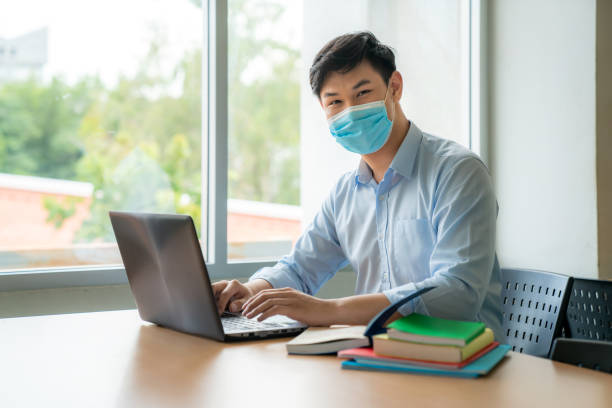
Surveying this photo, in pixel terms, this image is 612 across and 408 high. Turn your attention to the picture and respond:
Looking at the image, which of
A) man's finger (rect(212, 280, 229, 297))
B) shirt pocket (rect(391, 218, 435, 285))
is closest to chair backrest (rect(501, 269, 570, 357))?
shirt pocket (rect(391, 218, 435, 285))

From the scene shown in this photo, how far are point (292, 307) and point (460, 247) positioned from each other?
1.46 feet

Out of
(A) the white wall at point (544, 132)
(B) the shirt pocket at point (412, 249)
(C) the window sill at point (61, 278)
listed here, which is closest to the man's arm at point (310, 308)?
(B) the shirt pocket at point (412, 249)

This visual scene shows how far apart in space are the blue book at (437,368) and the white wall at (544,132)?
5.17 feet

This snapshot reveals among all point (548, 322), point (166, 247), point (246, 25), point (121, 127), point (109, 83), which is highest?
point (246, 25)

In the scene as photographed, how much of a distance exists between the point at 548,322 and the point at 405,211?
1.69ft

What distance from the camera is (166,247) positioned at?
4.57 feet

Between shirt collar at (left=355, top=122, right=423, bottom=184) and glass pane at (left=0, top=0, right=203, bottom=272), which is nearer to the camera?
shirt collar at (left=355, top=122, right=423, bottom=184)

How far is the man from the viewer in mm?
1470

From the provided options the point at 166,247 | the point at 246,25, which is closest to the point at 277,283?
the point at 166,247

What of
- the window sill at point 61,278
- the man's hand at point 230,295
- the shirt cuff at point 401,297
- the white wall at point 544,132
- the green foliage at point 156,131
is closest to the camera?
the shirt cuff at point 401,297

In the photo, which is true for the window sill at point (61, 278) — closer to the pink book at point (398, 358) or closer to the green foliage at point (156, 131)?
the green foliage at point (156, 131)

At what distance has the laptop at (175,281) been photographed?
1.33 meters

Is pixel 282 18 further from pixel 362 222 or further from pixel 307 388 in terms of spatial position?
pixel 307 388

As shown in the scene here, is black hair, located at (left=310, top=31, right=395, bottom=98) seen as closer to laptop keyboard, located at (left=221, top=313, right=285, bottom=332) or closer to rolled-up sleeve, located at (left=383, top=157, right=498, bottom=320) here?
rolled-up sleeve, located at (left=383, top=157, right=498, bottom=320)
